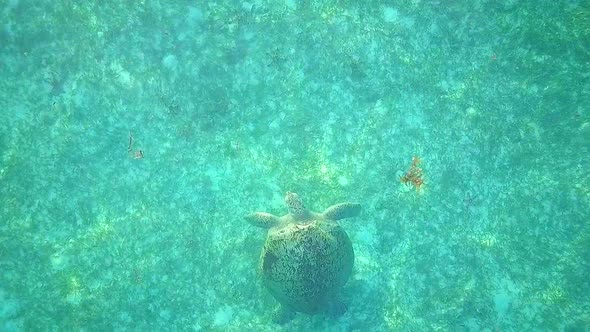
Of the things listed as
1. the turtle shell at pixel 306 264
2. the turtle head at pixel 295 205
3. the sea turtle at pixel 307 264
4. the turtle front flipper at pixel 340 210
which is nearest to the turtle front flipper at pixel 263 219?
the sea turtle at pixel 307 264

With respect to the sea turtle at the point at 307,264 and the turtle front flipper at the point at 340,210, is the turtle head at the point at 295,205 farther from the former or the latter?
the turtle front flipper at the point at 340,210

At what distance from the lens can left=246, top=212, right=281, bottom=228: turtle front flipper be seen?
15.4 ft

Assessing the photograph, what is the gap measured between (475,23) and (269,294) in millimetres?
4565

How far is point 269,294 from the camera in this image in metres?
4.85

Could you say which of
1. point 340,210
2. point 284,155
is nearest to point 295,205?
point 340,210

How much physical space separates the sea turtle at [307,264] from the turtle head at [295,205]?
0.01m

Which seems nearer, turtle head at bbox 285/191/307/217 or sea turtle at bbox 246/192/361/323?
sea turtle at bbox 246/192/361/323

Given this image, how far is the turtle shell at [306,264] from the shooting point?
401 centimetres

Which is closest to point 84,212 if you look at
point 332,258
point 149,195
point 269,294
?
point 149,195

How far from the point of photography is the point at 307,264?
13.1 ft

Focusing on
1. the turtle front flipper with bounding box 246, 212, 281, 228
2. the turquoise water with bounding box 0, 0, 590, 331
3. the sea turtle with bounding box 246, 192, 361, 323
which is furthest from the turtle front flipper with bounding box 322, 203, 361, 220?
the turtle front flipper with bounding box 246, 212, 281, 228

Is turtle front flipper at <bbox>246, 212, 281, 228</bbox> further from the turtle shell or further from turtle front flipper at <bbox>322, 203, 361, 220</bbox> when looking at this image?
turtle front flipper at <bbox>322, 203, 361, 220</bbox>

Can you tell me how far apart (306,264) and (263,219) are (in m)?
0.96

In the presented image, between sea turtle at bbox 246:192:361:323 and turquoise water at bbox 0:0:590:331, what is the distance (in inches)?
19.9
